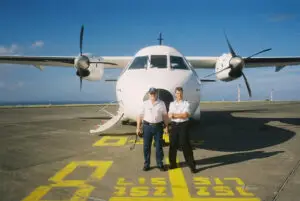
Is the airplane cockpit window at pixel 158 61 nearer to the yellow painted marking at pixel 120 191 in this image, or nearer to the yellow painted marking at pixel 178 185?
the yellow painted marking at pixel 178 185

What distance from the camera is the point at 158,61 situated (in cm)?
885

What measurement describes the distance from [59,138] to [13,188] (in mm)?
5395

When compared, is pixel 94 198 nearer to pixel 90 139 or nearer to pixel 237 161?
pixel 237 161

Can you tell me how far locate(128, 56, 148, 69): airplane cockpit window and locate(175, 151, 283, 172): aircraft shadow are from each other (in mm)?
3867

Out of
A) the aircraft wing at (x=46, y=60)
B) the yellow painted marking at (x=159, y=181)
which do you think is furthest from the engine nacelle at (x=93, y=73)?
the yellow painted marking at (x=159, y=181)

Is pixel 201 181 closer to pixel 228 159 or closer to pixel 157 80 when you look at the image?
pixel 228 159

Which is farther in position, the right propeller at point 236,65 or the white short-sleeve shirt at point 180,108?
the right propeller at point 236,65

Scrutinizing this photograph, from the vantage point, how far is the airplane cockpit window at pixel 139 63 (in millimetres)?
8988

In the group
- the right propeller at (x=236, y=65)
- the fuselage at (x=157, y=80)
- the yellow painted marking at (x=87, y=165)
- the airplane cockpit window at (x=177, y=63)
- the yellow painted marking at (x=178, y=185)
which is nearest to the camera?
the yellow painted marking at (x=178, y=185)

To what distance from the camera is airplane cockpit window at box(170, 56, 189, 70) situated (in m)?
8.74

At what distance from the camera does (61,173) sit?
5.37 m

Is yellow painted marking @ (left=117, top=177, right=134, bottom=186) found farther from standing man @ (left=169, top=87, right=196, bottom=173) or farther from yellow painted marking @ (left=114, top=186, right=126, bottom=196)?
standing man @ (left=169, top=87, right=196, bottom=173)

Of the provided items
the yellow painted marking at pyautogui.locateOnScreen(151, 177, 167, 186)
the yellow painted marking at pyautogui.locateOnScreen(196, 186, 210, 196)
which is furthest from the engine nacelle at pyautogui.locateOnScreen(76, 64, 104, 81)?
the yellow painted marking at pyautogui.locateOnScreen(196, 186, 210, 196)

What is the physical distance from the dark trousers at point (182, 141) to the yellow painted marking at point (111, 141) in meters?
3.10
